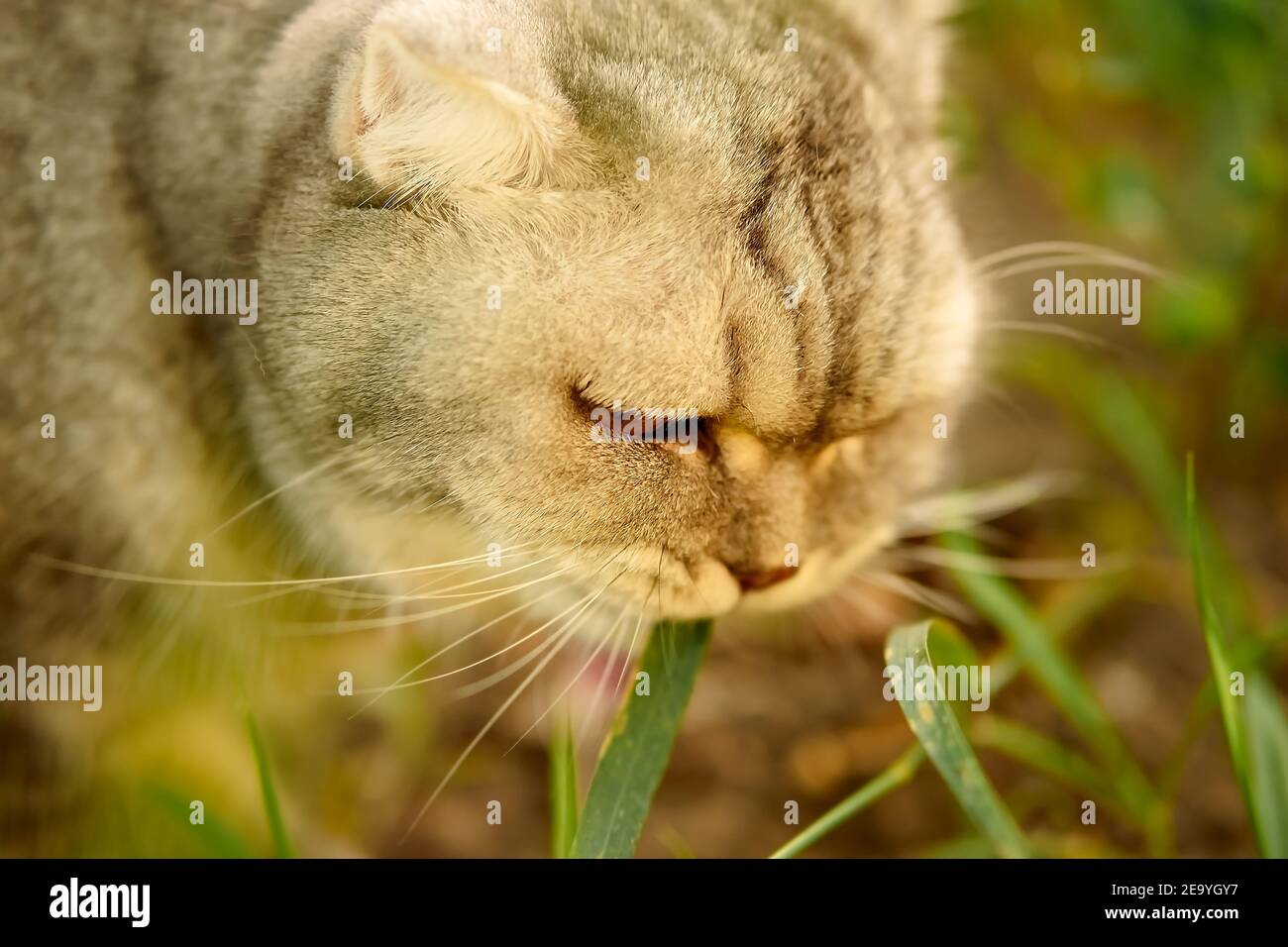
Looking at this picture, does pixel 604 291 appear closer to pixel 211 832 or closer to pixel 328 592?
pixel 328 592

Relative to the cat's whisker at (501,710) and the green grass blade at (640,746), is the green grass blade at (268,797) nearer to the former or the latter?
the cat's whisker at (501,710)

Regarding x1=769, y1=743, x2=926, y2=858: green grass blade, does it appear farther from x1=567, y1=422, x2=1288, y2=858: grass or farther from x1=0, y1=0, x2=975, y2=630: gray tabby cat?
x1=0, y1=0, x2=975, y2=630: gray tabby cat

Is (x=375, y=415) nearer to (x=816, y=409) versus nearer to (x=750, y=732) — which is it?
Answer: (x=816, y=409)

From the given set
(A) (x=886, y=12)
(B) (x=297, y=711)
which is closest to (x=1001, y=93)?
(A) (x=886, y=12)
